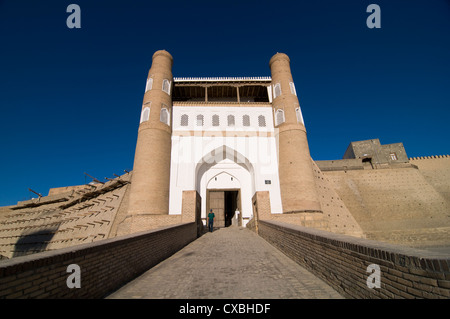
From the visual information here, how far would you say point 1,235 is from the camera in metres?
24.7

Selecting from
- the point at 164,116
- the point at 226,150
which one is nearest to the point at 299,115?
the point at 226,150

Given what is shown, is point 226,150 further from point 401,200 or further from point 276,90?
point 401,200

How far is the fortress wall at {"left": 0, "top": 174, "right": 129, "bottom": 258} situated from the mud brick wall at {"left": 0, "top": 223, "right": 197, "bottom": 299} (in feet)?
39.1

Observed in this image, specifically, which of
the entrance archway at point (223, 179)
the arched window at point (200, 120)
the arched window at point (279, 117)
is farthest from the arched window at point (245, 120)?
the arched window at point (200, 120)

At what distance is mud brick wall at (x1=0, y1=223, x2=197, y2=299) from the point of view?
1944 millimetres

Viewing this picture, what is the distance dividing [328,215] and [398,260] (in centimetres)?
1504

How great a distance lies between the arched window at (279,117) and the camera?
15.8 m

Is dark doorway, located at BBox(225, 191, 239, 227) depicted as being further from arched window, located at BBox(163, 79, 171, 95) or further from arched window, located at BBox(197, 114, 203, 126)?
arched window, located at BBox(163, 79, 171, 95)

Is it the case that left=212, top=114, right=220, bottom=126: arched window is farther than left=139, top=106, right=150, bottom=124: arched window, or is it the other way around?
left=212, top=114, right=220, bottom=126: arched window

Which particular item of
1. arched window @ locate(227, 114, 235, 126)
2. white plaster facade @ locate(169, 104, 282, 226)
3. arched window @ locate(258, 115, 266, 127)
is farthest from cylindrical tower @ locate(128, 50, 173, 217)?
arched window @ locate(258, 115, 266, 127)

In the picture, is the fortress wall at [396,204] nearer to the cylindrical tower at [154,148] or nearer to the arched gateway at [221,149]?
the arched gateway at [221,149]

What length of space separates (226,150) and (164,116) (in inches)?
206

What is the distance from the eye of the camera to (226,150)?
52.7 ft
